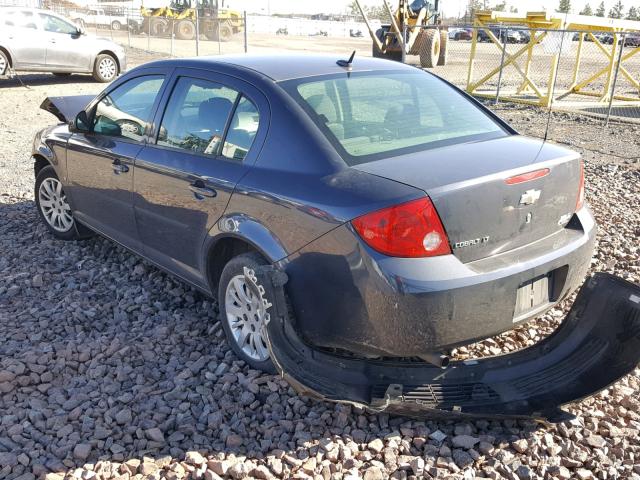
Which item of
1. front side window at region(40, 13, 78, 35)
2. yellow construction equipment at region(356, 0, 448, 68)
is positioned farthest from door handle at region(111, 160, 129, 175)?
yellow construction equipment at region(356, 0, 448, 68)

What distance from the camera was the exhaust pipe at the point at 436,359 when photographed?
2.95 metres

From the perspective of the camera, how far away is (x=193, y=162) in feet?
12.2

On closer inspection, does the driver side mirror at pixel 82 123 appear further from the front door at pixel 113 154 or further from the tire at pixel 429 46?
the tire at pixel 429 46

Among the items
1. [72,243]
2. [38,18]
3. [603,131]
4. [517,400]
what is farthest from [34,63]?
[517,400]

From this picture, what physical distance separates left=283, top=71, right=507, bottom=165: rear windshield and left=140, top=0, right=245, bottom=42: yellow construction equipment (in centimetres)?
2566

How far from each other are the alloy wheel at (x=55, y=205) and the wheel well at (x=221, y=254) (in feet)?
7.23

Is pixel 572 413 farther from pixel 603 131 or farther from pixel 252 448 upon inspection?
pixel 603 131

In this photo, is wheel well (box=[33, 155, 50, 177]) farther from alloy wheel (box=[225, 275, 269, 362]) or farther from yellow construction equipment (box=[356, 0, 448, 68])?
yellow construction equipment (box=[356, 0, 448, 68])

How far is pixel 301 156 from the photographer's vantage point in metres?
3.14

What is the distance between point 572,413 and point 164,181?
2.61 m

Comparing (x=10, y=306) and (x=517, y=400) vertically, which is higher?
(x=517, y=400)

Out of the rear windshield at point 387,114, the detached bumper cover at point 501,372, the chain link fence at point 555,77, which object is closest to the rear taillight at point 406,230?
the rear windshield at point 387,114

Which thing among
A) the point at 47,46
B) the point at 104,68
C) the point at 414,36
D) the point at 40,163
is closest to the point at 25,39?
the point at 47,46

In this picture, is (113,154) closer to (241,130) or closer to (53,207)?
(241,130)
